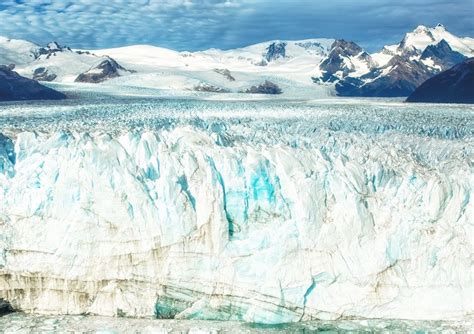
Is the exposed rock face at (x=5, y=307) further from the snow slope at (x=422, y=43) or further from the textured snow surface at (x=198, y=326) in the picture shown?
the snow slope at (x=422, y=43)

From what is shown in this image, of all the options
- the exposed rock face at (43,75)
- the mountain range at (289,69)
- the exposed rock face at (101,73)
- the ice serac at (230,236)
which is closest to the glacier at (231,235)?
the ice serac at (230,236)

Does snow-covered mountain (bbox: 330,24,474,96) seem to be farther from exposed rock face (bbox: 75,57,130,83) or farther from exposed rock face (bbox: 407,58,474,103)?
exposed rock face (bbox: 75,57,130,83)

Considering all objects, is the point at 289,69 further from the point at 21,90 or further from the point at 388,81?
the point at 21,90

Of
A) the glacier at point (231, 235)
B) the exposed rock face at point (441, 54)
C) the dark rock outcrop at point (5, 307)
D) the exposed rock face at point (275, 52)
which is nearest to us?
the glacier at point (231, 235)

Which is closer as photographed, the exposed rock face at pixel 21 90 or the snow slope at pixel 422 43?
the exposed rock face at pixel 21 90

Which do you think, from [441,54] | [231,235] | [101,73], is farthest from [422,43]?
[231,235]
